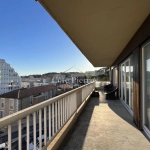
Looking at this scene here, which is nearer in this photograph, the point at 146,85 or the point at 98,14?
the point at 98,14

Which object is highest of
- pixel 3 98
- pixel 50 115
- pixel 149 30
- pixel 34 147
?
pixel 149 30

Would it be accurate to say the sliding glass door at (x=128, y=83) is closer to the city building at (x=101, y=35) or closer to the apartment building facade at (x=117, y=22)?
the city building at (x=101, y=35)

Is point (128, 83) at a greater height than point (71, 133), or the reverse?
point (128, 83)

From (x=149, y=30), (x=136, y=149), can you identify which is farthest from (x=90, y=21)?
(x=136, y=149)

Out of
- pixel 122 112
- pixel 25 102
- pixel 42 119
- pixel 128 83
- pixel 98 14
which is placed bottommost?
pixel 25 102

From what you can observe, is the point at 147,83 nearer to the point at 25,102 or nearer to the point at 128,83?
the point at 128,83

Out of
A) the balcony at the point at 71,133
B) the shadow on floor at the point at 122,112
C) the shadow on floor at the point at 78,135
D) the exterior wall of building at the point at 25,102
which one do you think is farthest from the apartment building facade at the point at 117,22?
the exterior wall of building at the point at 25,102

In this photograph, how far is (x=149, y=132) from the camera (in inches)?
102

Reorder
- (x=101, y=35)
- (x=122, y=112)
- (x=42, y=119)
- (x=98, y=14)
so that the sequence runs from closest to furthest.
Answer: (x=42, y=119) < (x=98, y=14) < (x=101, y=35) < (x=122, y=112)

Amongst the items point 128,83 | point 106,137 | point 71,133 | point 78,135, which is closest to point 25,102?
point 71,133

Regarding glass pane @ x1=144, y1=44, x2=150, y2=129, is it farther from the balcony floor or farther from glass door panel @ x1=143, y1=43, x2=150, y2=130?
the balcony floor

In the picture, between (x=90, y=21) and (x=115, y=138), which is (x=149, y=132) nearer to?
(x=115, y=138)

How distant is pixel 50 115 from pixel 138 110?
7.47 ft

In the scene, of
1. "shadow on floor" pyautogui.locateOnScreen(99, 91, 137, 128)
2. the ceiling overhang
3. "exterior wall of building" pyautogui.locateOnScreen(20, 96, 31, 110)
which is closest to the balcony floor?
"shadow on floor" pyautogui.locateOnScreen(99, 91, 137, 128)
